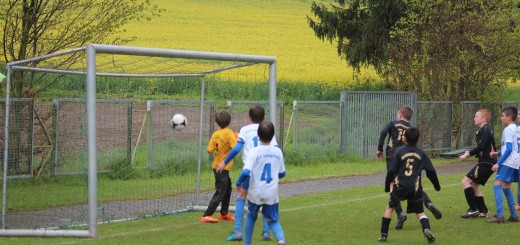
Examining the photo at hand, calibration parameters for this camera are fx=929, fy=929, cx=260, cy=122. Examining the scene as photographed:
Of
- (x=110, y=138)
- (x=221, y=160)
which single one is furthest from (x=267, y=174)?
(x=110, y=138)

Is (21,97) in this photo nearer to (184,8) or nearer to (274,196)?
(274,196)

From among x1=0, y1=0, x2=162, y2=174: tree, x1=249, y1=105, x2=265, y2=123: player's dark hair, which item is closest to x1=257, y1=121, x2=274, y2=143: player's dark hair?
x1=249, y1=105, x2=265, y2=123: player's dark hair

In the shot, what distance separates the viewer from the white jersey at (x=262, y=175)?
10.5 m

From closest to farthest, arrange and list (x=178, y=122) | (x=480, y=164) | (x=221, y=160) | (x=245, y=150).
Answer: (x=245, y=150) < (x=221, y=160) < (x=480, y=164) < (x=178, y=122)

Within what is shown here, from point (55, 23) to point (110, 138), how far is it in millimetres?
2621

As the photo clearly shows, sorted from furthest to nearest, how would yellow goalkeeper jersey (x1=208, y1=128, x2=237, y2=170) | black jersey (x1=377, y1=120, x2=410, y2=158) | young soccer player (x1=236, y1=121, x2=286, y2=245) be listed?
yellow goalkeeper jersey (x1=208, y1=128, x2=237, y2=170), black jersey (x1=377, y1=120, x2=410, y2=158), young soccer player (x1=236, y1=121, x2=286, y2=245)

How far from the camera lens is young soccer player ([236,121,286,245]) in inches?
415

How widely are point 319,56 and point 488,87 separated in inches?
858

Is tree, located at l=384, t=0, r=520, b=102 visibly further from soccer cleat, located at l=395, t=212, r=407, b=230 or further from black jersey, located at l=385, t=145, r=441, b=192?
black jersey, located at l=385, t=145, r=441, b=192

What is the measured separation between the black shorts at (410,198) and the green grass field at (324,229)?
51cm

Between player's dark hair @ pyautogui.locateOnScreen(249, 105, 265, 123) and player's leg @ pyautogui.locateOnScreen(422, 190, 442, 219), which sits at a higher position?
player's dark hair @ pyautogui.locateOnScreen(249, 105, 265, 123)

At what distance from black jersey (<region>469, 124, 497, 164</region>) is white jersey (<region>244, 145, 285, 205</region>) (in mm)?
4525

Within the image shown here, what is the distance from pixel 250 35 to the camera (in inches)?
2238

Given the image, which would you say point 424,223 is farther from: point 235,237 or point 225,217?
point 225,217
